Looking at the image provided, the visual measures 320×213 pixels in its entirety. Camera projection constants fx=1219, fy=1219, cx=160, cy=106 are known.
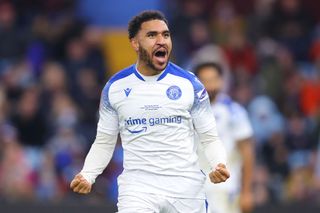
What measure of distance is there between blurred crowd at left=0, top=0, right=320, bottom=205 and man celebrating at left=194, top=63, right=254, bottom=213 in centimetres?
272

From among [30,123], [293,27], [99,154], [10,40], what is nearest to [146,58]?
[99,154]

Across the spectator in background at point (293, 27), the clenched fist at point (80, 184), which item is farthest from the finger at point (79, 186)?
the spectator in background at point (293, 27)

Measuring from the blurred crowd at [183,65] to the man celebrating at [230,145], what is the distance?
272 centimetres

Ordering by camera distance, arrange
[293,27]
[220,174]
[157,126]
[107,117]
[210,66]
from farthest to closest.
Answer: [293,27]
[210,66]
[107,117]
[157,126]
[220,174]

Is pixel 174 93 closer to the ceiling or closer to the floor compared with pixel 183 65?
closer to the floor

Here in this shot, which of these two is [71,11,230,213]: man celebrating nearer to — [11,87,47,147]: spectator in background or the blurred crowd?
the blurred crowd

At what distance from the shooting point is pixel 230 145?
36.6ft

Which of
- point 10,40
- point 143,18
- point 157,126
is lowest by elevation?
point 157,126

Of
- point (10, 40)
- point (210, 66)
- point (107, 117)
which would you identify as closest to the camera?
point (107, 117)

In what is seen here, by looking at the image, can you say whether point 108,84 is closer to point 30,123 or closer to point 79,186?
point 79,186

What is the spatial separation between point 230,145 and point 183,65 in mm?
5980

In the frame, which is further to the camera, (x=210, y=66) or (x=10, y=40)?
(x=10, y=40)

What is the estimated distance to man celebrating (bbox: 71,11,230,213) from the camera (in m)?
8.78

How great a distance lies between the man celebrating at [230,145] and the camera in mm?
10953
